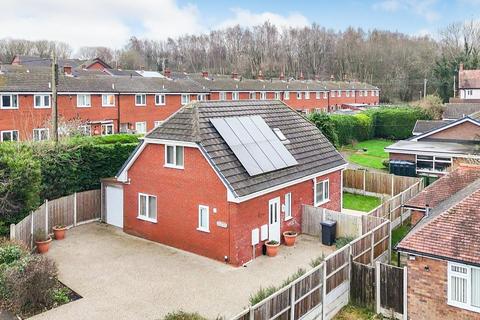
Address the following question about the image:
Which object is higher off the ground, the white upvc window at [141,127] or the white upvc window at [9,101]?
the white upvc window at [9,101]

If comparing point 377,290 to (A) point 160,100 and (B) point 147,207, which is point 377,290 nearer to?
(B) point 147,207

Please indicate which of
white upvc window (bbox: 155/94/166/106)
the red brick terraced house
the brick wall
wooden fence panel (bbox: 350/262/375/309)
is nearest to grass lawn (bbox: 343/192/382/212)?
wooden fence panel (bbox: 350/262/375/309)

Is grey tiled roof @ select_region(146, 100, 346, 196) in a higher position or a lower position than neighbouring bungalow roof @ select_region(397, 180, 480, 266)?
higher

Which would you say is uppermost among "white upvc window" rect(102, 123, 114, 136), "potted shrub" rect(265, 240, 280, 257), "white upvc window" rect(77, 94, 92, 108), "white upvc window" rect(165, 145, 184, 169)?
"white upvc window" rect(77, 94, 92, 108)

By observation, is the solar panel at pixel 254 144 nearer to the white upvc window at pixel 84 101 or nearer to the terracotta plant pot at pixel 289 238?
the terracotta plant pot at pixel 289 238

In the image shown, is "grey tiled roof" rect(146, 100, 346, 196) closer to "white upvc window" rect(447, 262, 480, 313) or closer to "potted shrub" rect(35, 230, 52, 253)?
"potted shrub" rect(35, 230, 52, 253)

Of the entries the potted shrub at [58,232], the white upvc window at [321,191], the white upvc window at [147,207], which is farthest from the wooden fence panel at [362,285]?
the potted shrub at [58,232]
